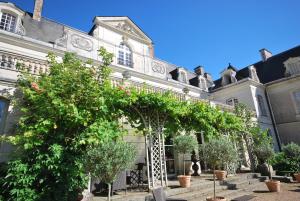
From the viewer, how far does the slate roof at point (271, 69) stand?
1658 centimetres

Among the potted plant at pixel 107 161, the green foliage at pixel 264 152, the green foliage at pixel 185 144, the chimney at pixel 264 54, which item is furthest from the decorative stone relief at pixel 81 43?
the chimney at pixel 264 54

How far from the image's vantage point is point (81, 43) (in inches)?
467

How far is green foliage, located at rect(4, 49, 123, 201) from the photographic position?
Result: 4.29 metres

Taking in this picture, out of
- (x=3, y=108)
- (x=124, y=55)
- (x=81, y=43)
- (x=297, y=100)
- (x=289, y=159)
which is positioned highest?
(x=124, y=55)

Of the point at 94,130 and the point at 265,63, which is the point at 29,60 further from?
the point at 265,63

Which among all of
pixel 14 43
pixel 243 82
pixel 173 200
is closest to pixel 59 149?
pixel 173 200

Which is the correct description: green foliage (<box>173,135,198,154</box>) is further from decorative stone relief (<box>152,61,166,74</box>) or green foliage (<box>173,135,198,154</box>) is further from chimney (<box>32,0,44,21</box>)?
chimney (<box>32,0,44,21</box>)

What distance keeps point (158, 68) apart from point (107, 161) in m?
12.0

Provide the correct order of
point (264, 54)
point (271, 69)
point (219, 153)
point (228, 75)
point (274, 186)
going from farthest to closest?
point (264, 54) < point (228, 75) < point (271, 69) < point (274, 186) < point (219, 153)

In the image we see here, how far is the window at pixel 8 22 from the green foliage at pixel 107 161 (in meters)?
9.51

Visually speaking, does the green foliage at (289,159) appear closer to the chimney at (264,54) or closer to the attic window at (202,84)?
the attic window at (202,84)

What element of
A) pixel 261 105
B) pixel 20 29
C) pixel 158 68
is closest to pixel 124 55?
pixel 158 68

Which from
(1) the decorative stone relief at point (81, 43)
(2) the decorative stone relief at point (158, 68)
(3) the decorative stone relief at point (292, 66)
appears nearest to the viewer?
(1) the decorative stone relief at point (81, 43)

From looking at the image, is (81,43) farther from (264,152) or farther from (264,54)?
(264,54)
